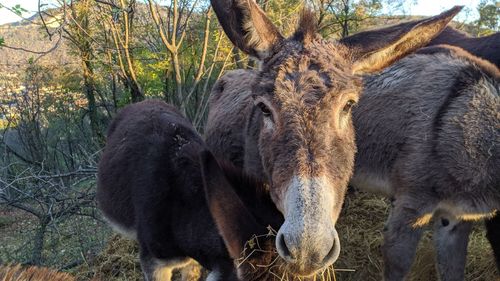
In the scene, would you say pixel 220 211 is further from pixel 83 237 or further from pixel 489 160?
pixel 83 237

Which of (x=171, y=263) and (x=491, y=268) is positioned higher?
(x=171, y=263)

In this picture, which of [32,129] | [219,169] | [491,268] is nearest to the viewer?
[219,169]

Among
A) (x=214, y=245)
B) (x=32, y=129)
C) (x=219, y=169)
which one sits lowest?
(x=32, y=129)

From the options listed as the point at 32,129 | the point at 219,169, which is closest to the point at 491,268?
the point at 219,169

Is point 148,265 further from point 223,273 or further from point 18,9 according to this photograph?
point 18,9

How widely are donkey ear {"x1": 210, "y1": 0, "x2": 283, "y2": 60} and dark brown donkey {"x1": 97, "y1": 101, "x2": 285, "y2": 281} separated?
668mm

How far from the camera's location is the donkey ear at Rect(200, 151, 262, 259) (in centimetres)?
205

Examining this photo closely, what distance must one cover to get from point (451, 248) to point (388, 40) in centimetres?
258

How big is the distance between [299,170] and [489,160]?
231 centimetres

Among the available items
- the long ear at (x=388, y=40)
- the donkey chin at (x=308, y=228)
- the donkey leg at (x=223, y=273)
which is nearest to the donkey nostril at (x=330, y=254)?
the donkey chin at (x=308, y=228)

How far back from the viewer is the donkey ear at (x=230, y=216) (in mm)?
2051

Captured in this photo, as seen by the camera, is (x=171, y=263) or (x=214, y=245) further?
(x=171, y=263)

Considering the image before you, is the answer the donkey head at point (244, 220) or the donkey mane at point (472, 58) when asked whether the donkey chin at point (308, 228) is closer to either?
the donkey head at point (244, 220)

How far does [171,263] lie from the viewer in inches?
130
